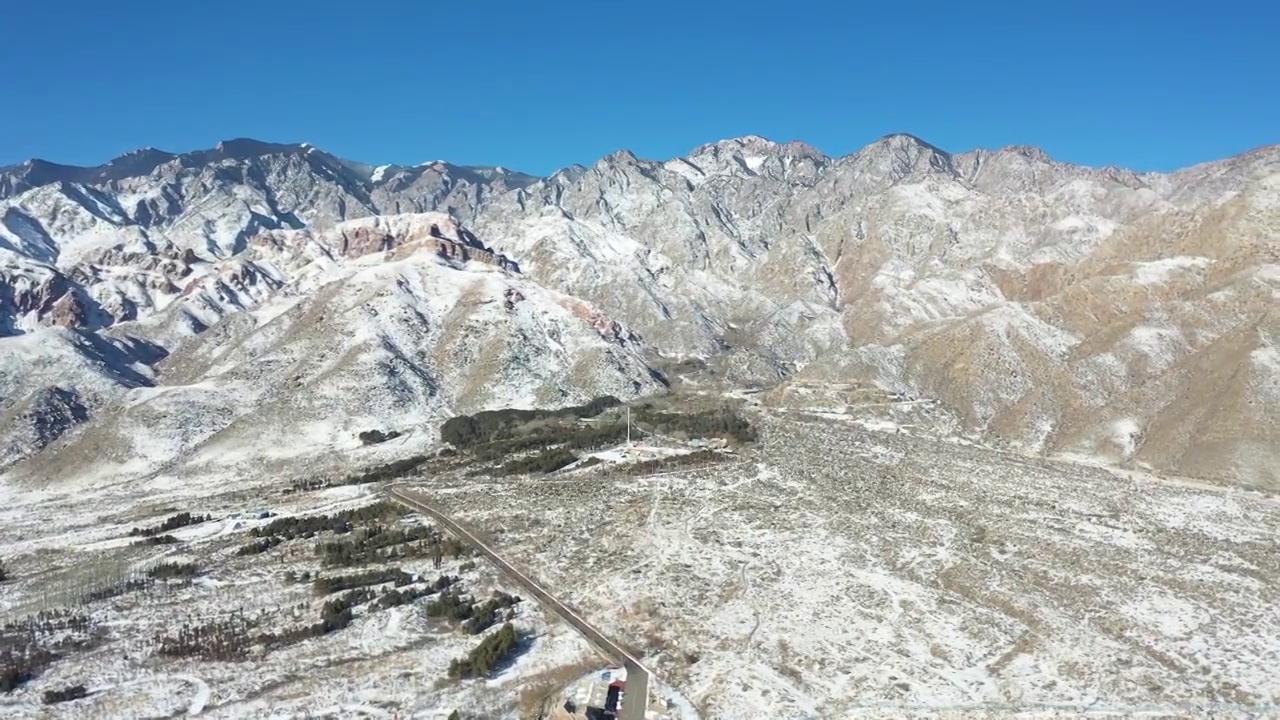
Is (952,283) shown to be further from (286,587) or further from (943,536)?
(286,587)

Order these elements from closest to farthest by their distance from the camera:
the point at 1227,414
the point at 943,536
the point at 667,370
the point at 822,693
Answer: the point at 822,693 < the point at 943,536 < the point at 1227,414 < the point at 667,370

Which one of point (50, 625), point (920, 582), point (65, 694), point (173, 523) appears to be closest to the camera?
point (65, 694)

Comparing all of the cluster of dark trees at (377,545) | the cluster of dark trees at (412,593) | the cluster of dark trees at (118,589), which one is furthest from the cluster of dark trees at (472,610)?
the cluster of dark trees at (118,589)

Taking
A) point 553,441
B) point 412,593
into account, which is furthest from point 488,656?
point 553,441

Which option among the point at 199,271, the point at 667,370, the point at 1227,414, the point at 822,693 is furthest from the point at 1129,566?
the point at 199,271

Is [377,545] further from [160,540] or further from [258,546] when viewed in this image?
[160,540]

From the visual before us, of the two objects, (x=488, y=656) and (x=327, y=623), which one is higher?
(x=327, y=623)

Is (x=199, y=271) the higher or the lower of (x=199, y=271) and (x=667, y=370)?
the higher
